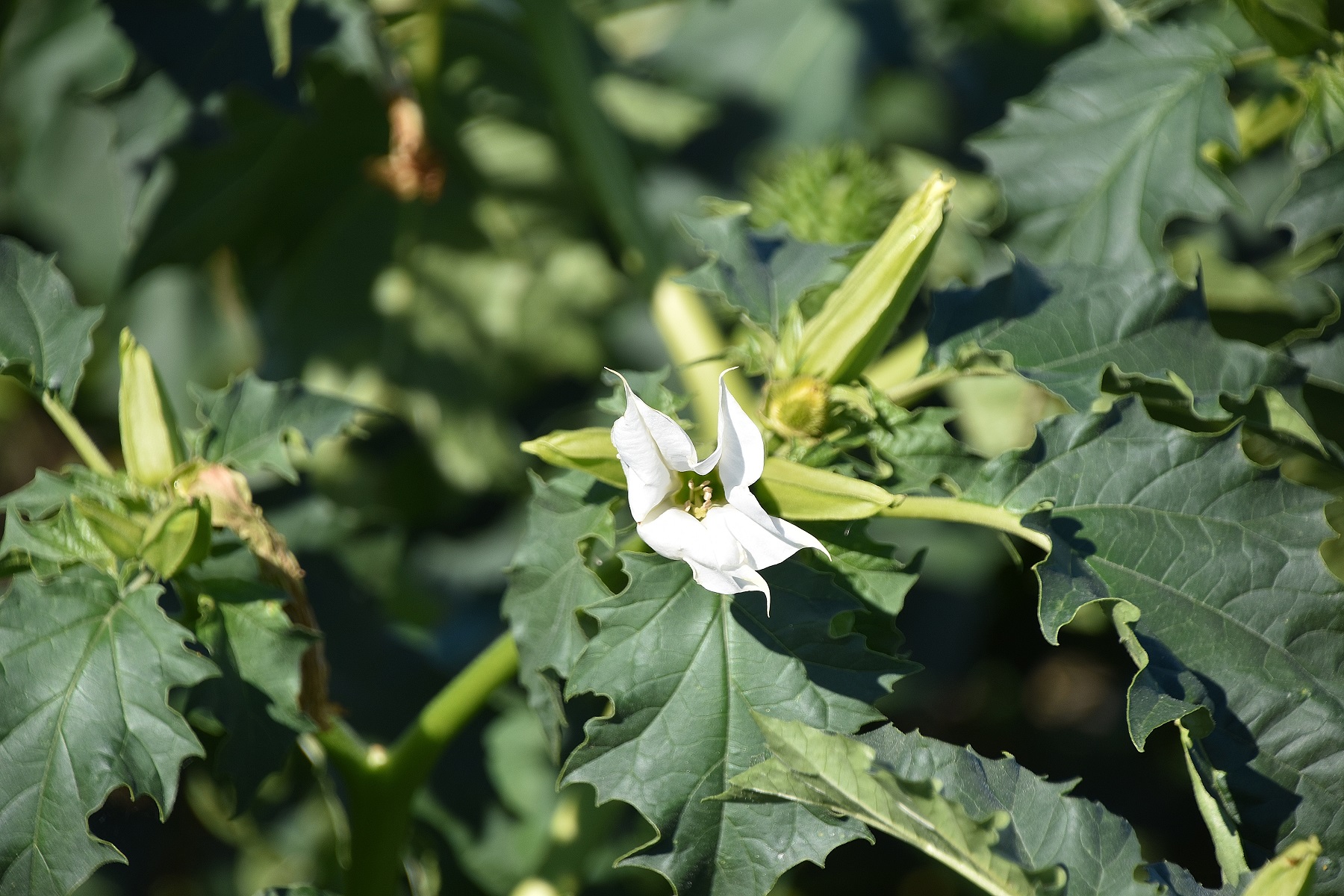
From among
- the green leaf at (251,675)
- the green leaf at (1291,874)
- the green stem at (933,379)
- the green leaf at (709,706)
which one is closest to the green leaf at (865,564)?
the green leaf at (709,706)

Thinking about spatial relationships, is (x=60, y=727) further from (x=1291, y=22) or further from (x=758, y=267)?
(x=1291, y=22)

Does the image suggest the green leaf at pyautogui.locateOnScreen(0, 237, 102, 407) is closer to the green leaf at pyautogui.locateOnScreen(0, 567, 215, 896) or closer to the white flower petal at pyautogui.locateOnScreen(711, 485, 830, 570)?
the green leaf at pyautogui.locateOnScreen(0, 567, 215, 896)

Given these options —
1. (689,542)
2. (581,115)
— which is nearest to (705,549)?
(689,542)

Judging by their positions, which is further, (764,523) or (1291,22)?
(1291,22)

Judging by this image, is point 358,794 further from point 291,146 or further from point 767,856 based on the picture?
point 291,146

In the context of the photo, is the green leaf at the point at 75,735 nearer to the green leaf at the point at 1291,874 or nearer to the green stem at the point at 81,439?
the green stem at the point at 81,439

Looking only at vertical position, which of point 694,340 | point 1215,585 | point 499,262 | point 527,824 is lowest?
point 527,824
